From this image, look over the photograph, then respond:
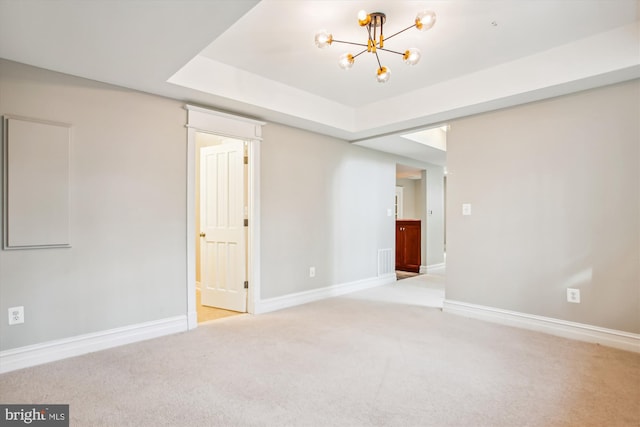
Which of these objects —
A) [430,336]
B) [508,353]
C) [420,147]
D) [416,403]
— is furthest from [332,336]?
[420,147]

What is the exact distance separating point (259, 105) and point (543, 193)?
289cm

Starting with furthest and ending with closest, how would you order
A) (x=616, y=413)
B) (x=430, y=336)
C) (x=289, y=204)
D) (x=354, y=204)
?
(x=354, y=204) → (x=289, y=204) → (x=430, y=336) → (x=616, y=413)

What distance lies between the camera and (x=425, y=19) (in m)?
2.12

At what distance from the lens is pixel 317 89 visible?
3865mm

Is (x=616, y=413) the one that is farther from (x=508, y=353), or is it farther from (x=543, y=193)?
(x=543, y=193)

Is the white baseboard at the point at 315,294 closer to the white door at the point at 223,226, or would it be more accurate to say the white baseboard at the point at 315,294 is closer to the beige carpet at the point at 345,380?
the white door at the point at 223,226

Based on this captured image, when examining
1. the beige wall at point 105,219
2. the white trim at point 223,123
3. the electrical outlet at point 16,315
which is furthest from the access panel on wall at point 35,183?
the white trim at point 223,123

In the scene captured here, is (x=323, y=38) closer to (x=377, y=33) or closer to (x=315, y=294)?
(x=377, y=33)

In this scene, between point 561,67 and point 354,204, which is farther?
point 354,204

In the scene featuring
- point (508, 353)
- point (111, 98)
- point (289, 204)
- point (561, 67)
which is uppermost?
point (561, 67)

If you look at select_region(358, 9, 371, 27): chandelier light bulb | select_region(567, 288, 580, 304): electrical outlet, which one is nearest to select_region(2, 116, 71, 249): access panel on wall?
select_region(358, 9, 371, 27): chandelier light bulb

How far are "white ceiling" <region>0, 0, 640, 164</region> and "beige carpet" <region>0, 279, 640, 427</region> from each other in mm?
2186

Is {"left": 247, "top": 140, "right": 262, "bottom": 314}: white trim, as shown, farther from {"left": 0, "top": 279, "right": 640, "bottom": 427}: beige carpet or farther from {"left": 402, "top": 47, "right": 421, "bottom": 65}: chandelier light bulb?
{"left": 402, "top": 47, "right": 421, "bottom": 65}: chandelier light bulb

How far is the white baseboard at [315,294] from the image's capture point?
13.2 feet
